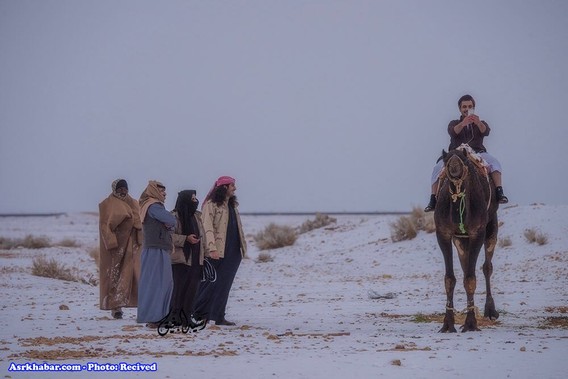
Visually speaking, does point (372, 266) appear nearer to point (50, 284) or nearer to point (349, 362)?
point (50, 284)

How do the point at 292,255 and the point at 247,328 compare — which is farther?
the point at 292,255

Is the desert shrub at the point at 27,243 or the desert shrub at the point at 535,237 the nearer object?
the desert shrub at the point at 535,237

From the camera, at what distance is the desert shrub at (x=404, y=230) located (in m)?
30.4

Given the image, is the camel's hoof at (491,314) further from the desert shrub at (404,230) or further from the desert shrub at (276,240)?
the desert shrub at (276,240)

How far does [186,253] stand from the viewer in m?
13.7

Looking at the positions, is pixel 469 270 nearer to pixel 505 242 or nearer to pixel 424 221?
pixel 505 242

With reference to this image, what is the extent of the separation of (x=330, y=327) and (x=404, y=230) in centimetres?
1782

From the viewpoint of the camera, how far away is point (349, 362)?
31.2 feet

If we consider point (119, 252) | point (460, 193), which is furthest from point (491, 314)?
point (119, 252)

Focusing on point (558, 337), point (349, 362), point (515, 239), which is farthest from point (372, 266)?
point (349, 362)

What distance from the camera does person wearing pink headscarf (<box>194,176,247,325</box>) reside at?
13781 millimetres

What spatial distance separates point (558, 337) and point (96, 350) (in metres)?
5.06

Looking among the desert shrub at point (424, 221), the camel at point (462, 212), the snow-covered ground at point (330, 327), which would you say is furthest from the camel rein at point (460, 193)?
the desert shrub at point (424, 221)

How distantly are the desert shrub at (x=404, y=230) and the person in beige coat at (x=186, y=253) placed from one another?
17139 millimetres
